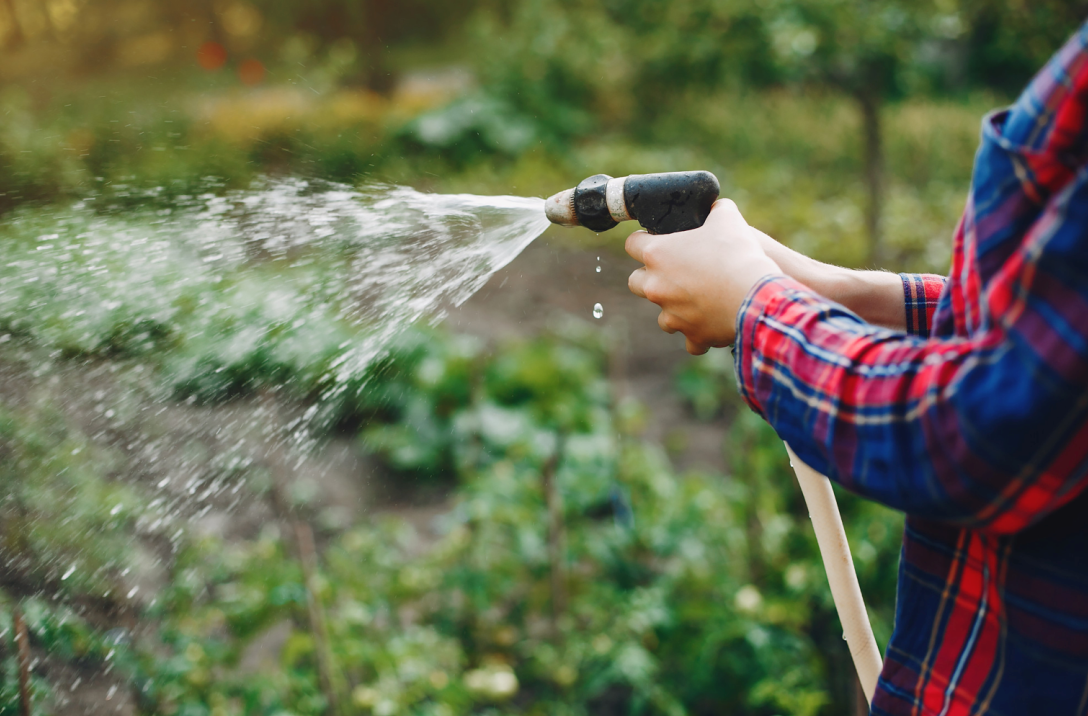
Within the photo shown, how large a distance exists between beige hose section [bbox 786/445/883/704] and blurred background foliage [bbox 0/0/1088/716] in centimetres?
99

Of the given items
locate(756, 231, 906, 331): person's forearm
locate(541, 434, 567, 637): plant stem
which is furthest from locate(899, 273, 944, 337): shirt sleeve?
locate(541, 434, 567, 637): plant stem

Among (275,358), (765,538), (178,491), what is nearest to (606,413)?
(765,538)

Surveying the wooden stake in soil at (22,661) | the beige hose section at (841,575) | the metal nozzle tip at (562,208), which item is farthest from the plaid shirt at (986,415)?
the wooden stake in soil at (22,661)

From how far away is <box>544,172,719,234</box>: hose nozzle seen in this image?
112cm

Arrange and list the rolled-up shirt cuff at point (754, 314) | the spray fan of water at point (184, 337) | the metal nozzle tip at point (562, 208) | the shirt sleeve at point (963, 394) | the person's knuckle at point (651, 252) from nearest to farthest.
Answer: the shirt sleeve at point (963, 394) < the rolled-up shirt cuff at point (754, 314) < the person's knuckle at point (651, 252) < the metal nozzle tip at point (562, 208) < the spray fan of water at point (184, 337)

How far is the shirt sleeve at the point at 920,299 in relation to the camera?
1145 mm

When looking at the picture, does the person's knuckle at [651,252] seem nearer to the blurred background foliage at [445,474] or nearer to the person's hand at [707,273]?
the person's hand at [707,273]

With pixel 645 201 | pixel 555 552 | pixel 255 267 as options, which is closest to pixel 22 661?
pixel 645 201

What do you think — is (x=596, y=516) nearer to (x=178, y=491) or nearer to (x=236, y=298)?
(x=178, y=491)

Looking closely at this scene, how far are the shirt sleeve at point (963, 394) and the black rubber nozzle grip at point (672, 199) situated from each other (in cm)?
33

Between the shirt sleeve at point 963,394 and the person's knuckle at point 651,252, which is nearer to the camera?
the shirt sleeve at point 963,394

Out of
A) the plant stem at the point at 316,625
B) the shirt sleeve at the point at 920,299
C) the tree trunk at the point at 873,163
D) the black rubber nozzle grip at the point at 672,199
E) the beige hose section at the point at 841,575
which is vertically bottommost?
the plant stem at the point at 316,625

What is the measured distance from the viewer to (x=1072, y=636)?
2.53ft

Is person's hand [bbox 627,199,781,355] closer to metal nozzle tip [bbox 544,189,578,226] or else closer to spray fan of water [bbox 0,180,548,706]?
metal nozzle tip [bbox 544,189,578,226]
